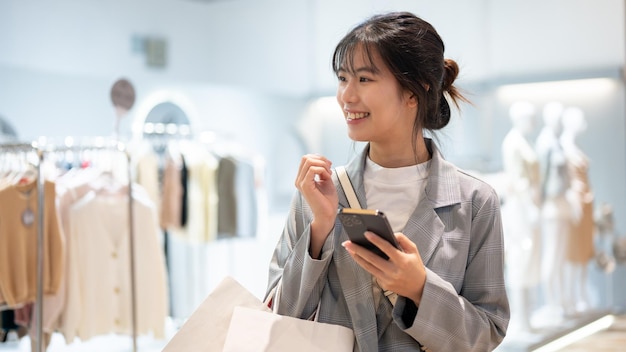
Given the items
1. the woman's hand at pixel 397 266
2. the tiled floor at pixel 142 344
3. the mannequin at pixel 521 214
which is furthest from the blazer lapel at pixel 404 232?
the mannequin at pixel 521 214

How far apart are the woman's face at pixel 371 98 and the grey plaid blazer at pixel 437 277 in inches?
5.5

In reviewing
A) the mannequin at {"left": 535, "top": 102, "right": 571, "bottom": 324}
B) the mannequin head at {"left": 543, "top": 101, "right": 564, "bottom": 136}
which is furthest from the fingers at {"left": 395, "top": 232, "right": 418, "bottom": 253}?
the mannequin head at {"left": 543, "top": 101, "right": 564, "bottom": 136}

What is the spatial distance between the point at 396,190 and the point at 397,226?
80 millimetres

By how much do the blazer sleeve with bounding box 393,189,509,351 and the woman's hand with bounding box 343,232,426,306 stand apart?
1.2 inches

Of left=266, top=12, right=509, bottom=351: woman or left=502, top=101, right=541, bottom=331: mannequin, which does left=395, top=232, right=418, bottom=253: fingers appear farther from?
left=502, top=101, right=541, bottom=331: mannequin

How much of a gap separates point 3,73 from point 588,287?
16.4ft

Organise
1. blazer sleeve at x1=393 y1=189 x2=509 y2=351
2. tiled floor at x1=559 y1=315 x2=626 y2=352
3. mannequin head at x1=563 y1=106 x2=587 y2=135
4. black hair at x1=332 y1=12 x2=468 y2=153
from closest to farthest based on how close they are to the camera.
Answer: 1. blazer sleeve at x1=393 y1=189 x2=509 y2=351
2. black hair at x1=332 y1=12 x2=468 y2=153
3. tiled floor at x1=559 y1=315 x2=626 y2=352
4. mannequin head at x1=563 y1=106 x2=587 y2=135

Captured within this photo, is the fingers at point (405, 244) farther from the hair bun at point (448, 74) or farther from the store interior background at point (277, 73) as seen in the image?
the store interior background at point (277, 73)

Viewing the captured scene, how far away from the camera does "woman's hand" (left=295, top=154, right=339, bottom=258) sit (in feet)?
5.41

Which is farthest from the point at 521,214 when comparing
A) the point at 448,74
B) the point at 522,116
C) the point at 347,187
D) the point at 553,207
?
the point at 347,187

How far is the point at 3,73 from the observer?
5148 millimetres

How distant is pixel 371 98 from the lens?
170 cm

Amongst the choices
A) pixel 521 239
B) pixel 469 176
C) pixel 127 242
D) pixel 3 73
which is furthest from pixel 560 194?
pixel 469 176

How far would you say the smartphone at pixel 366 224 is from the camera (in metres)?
1.43
